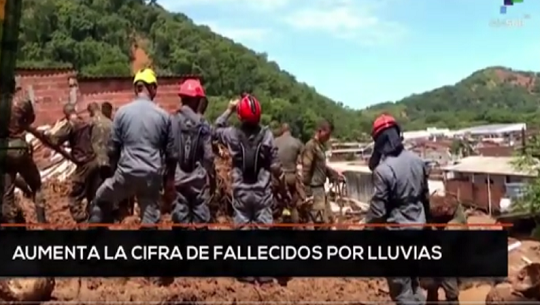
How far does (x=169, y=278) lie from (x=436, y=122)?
1846mm

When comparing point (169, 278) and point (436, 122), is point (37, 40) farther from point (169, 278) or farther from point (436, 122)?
point (436, 122)

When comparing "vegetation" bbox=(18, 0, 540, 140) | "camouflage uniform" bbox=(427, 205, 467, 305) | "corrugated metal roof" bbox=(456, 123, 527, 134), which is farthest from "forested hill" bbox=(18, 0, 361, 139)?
"camouflage uniform" bbox=(427, 205, 467, 305)

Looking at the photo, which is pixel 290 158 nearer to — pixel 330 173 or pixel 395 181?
pixel 330 173

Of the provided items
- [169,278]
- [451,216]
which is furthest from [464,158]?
[169,278]

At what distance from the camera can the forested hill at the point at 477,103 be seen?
17.8 ft

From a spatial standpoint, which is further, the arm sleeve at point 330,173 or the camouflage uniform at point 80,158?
the arm sleeve at point 330,173

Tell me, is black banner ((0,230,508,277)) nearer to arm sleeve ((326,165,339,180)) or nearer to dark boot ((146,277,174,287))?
dark boot ((146,277,174,287))

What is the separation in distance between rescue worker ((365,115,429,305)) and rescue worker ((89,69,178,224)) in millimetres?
1079

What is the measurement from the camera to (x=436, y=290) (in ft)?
16.8

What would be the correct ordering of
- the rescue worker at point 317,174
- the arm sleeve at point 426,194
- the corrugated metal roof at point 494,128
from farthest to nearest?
the rescue worker at point 317,174 < the corrugated metal roof at point 494,128 < the arm sleeve at point 426,194

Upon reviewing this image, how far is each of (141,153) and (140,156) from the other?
15 mm

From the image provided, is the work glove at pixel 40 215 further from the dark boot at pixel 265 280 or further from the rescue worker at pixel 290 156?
the rescue worker at pixel 290 156

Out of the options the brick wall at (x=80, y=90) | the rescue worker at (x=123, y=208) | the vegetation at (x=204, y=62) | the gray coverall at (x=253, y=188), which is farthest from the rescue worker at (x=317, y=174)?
the rescue worker at (x=123, y=208)

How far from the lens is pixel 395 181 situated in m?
4.62
